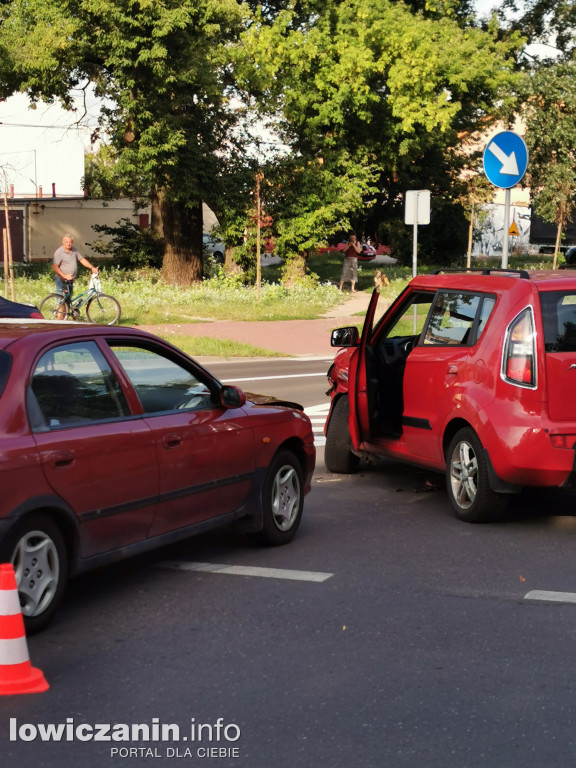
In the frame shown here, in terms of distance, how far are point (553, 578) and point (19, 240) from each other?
56.5 metres

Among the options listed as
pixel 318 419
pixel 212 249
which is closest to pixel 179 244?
pixel 212 249

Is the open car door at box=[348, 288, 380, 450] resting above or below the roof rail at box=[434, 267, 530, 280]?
below

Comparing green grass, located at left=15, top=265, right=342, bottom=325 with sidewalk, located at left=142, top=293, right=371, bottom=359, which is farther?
green grass, located at left=15, top=265, right=342, bottom=325

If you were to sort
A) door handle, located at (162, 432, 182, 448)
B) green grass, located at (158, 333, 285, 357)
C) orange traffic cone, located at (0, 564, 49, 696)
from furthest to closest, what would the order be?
green grass, located at (158, 333, 285, 357) → door handle, located at (162, 432, 182, 448) → orange traffic cone, located at (0, 564, 49, 696)

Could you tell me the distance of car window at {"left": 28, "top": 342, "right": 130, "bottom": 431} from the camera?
574cm

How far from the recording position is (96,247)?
4147 cm

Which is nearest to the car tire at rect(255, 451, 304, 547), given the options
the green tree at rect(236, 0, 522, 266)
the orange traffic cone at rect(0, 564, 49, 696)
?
the orange traffic cone at rect(0, 564, 49, 696)

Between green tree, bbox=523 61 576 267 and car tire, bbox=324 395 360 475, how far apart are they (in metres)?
41.7

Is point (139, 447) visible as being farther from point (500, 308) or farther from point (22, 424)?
point (500, 308)

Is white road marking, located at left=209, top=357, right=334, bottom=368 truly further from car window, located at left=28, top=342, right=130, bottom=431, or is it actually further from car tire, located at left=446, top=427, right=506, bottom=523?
car window, located at left=28, top=342, right=130, bottom=431

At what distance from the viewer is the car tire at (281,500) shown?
7371 mm

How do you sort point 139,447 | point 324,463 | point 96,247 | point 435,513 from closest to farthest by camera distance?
point 139,447 < point 435,513 < point 324,463 < point 96,247

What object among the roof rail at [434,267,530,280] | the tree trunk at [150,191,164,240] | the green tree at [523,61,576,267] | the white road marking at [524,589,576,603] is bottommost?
the white road marking at [524,589,576,603]

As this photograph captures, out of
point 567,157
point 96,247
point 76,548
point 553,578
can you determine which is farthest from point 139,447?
point 567,157
